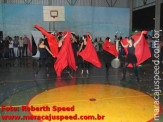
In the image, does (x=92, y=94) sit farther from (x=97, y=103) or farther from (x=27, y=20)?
(x=27, y=20)

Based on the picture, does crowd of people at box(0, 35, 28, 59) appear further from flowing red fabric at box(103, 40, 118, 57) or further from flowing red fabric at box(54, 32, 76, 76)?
flowing red fabric at box(103, 40, 118, 57)

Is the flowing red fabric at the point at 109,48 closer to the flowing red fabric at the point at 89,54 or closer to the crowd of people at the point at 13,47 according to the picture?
the flowing red fabric at the point at 89,54

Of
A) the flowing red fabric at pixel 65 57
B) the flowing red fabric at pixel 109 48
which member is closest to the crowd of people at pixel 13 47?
the flowing red fabric at pixel 65 57

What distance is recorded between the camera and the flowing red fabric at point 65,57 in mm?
8547

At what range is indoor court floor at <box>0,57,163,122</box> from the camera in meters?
4.73

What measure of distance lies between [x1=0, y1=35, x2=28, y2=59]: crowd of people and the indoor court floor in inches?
250

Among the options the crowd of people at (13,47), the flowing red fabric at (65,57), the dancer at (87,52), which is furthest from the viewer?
the crowd of people at (13,47)

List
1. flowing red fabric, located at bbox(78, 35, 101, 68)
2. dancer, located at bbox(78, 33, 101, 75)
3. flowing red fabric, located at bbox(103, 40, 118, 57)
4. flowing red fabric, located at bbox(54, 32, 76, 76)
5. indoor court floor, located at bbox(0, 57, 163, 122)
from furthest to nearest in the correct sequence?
flowing red fabric, located at bbox(103, 40, 118, 57)
flowing red fabric, located at bbox(78, 35, 101, 68)
dancer, located at bbox(78, 33, 101, 75)
flowing red fabric, located at bbox(54, 32, 76, 76)
indoor court floor, located at bbox(0, 57, 163, 122)

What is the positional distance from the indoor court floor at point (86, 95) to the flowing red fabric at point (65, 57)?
0.46m

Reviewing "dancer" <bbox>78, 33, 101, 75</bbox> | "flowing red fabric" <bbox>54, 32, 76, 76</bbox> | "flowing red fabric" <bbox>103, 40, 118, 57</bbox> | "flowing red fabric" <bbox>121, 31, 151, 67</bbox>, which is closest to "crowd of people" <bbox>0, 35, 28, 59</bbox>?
"flowing red fabric" <bbox>54, 32, 76, 76</bbox>

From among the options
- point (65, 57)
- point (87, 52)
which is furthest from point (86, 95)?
point (87, 52)

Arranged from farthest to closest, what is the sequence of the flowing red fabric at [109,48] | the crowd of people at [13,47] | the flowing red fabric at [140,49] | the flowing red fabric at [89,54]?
the crowd of people at [13,47] < the flowing red fabric at [109,48] < the flowing red fabric at [89,54] < the flowing red fabric at [140,49]

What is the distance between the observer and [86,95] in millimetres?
6020

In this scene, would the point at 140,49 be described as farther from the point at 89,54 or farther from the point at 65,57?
the point at 65,57
